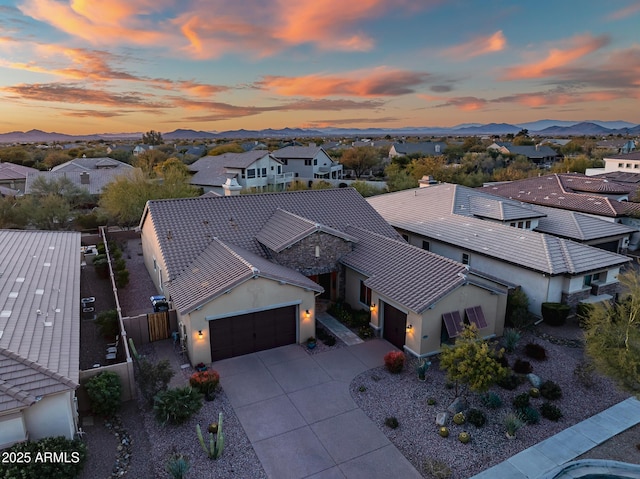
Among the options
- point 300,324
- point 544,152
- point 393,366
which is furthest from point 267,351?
point 544,152

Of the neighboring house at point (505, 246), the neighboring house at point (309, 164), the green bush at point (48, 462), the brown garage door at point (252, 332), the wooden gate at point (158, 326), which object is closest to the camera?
the green bush at point (48, 462)

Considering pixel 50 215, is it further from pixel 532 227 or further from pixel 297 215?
pixel 532 227

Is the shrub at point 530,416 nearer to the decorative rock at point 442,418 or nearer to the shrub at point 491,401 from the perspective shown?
the shrub at point 491,401

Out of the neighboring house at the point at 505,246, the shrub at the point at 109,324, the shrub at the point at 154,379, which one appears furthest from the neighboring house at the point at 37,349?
the neighboring house at the point at 505,246

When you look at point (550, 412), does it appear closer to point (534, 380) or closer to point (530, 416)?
point (530, 416)

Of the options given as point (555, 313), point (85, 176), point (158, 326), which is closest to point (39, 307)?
point (158, 326)

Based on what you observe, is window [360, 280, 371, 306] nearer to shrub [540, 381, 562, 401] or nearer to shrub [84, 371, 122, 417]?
shrub [540, 381, 562, 401]
